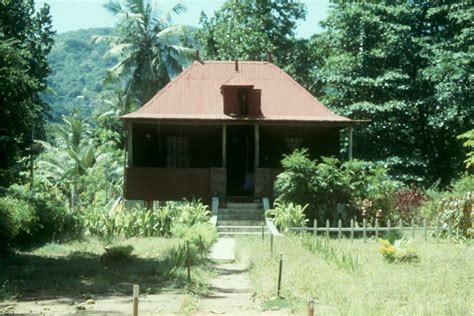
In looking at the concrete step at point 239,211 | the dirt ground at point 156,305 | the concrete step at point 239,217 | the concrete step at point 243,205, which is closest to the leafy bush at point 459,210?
the concrete step at point 239,217

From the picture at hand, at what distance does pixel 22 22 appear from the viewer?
116 ft

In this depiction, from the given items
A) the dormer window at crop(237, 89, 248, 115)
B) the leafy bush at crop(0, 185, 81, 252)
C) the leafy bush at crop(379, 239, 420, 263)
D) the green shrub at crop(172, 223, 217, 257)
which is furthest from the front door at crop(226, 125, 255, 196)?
the leafy bush at crop(379, 239, 420, 263)

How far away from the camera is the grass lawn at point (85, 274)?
1159cm

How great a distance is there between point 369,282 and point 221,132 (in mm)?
16530

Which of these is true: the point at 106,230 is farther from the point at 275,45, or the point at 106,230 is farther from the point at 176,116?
the point at 275,45

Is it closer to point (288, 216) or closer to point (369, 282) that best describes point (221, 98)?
point (288, 216)

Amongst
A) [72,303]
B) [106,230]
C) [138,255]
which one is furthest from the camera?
[106,230]

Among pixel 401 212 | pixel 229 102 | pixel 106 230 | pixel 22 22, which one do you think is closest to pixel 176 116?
pixel 229 102

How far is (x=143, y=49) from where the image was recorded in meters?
40.4

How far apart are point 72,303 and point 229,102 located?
54.8ft

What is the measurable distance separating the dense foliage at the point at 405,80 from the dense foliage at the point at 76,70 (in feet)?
229

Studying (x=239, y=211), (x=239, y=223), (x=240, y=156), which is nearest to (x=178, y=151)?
(x=240, y=156)

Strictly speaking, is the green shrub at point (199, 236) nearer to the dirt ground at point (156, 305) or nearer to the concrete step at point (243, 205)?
the dirt ground at point (156, 305)

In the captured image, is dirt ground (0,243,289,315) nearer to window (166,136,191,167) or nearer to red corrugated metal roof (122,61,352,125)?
red corrugated metal roof (122,61,352,125)
